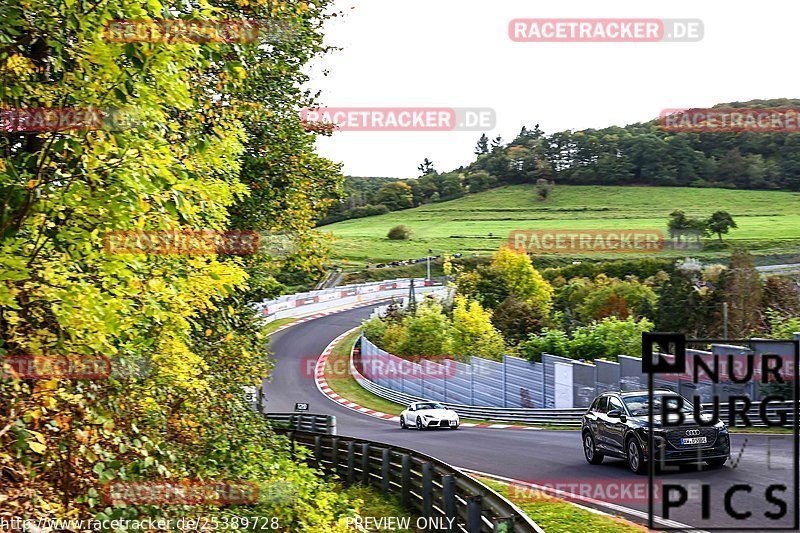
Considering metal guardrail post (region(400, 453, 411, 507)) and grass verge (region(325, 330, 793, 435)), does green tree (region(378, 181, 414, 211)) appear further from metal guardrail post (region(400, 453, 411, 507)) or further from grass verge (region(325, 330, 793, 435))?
metal guardrail post (region(400, 453, 411, 507))

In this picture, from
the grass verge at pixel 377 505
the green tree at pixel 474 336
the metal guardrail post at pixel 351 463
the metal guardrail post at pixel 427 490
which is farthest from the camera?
the green tree at pixel 474 336

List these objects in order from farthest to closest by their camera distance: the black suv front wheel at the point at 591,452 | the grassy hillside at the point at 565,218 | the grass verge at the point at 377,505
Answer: the grassy hillside at the point at 565,218 → the black suv front wheel at the point at 591,452 → the grass verge at the point at 377,505

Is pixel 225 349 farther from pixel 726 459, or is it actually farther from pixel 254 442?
pixel 726 459

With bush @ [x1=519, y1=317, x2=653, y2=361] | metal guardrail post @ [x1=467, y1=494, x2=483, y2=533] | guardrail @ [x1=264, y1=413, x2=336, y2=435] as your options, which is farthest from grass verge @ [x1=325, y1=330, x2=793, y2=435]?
metal guardrail post @ [x1=467, y1=494, x2=483, y2=533]

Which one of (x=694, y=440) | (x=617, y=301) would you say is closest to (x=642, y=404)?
(x=694, y=440)

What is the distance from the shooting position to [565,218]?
114062 mm

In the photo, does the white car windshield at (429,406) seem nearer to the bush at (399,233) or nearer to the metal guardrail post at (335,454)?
the metal guardrail post at (335,454)

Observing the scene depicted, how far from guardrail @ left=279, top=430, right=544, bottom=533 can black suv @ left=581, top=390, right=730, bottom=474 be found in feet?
10.9

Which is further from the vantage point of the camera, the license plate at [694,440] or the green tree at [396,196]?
the green tree at [396,196]

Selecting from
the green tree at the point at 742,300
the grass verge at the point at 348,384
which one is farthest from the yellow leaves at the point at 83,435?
the green tree at the point at 742,300

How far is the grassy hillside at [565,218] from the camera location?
326ft

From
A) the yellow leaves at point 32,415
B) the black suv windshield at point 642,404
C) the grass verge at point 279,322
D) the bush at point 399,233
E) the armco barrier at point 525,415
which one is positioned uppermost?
the bush at point 399,233

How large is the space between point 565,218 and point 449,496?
106 meters

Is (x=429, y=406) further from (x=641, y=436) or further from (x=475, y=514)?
(x=475, y=514)
